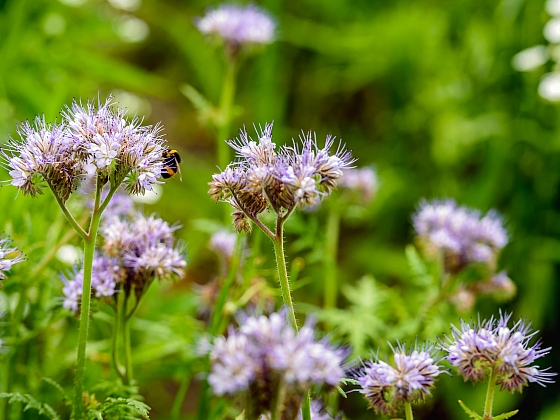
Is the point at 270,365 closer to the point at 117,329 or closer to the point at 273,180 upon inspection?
the point at 273,180

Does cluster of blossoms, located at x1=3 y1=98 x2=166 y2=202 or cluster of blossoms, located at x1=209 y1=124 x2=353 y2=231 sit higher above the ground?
cluster of blossoms, located at x1=3 y1=98 x2=166 y2=202

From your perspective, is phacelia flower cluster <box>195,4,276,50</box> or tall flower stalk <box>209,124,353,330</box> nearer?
tall flower stalk <box>209,124,353,330</box>

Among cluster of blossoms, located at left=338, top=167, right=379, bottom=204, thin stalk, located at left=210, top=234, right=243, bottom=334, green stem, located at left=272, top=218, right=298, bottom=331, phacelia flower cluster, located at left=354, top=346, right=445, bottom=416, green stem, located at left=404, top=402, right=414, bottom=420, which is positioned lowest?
green stem, located at left=404, top=402, right=414, bottom=420

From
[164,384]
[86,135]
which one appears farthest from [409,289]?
[86,135]

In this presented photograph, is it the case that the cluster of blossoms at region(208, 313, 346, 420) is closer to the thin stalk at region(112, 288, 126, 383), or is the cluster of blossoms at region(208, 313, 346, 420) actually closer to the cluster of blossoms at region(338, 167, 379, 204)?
the thin stalk at region(112, 288, 126, 383)

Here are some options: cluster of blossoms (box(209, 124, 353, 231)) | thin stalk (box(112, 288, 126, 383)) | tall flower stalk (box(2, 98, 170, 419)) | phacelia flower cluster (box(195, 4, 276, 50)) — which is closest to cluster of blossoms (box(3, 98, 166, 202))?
tall flower stalk (box(2, 98, 170, 419))
